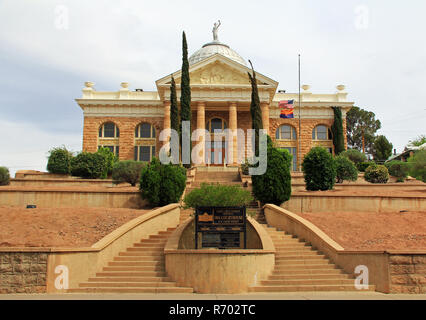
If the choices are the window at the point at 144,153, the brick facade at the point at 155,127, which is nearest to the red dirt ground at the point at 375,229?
the brick facade at the point at 155,127

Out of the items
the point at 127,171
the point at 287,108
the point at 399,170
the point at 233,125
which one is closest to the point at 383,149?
the point at 287,108

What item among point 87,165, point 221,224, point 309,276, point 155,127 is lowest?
point 309,276

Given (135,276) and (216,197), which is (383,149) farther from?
(135,276)

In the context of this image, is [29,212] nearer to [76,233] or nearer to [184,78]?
[76,233]

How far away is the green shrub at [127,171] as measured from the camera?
2600cm

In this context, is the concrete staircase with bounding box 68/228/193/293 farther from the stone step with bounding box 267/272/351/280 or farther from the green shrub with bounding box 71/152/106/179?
the green shrub with bounding box 71/152/106/179

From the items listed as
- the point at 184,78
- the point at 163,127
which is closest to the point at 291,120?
the point at 163,127

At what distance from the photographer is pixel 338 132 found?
42.9 metres

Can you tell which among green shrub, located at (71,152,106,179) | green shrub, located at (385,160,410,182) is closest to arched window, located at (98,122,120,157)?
green shrub, located at (71,152,106,179)

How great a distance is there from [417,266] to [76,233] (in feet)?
34.2

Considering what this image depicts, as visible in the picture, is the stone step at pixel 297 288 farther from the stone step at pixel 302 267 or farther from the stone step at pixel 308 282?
the stone step at pixel 302 267

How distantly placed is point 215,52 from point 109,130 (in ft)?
62.1

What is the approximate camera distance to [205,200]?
13500 millimetres

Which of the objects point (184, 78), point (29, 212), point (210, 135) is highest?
point (184, 78)
